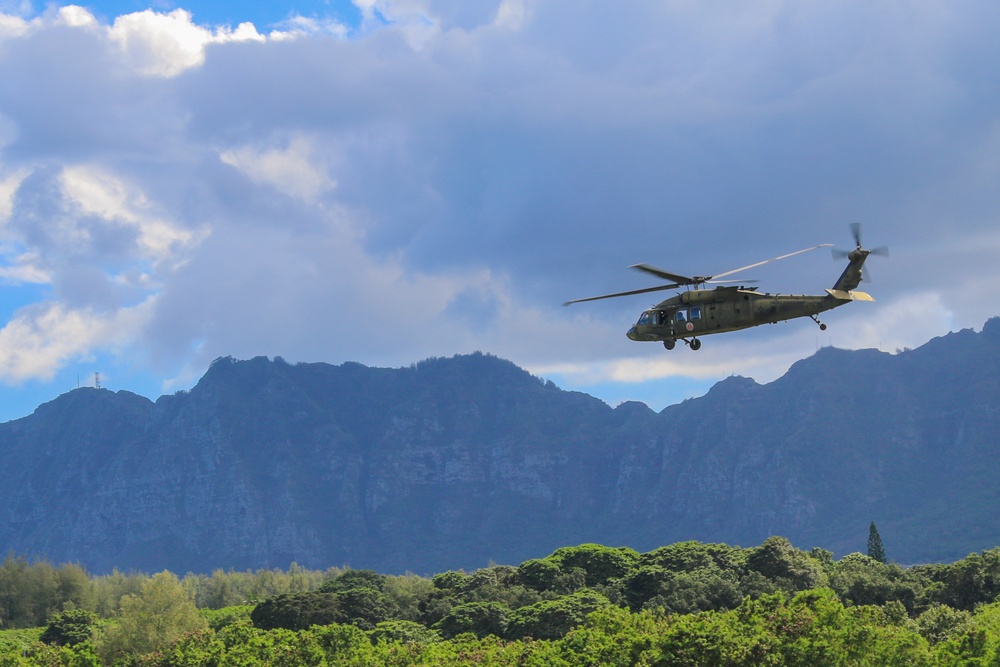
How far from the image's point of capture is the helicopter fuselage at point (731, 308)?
90.8m

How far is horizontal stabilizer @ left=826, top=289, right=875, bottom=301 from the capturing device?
89.9 metres

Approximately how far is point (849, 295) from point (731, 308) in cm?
777

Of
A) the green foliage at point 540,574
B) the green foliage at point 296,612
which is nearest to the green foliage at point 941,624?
the green foliage at point 540,574

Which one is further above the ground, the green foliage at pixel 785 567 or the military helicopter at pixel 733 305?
the military helicopter at pixel 733 305

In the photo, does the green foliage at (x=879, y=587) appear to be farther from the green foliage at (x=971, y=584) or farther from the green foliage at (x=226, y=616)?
A: the green foliage at (x=226, y=616)

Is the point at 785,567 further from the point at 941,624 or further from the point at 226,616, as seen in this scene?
the point at 226,616

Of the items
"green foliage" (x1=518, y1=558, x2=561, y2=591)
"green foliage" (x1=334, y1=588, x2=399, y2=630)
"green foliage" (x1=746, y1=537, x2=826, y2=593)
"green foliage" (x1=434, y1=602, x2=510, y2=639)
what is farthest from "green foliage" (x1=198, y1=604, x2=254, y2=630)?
"green foliage" (x1=746, y1=537, x2=826, y2=593)

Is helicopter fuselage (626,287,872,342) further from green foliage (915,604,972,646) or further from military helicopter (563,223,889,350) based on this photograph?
green foliage (915,604,972,646)

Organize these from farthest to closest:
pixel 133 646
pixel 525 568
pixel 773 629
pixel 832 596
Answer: pixel 525 568, pixel 133 646, pixel 832 596, pixel 773 629

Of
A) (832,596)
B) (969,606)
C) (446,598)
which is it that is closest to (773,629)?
(832,596)

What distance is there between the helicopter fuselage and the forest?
79.3 ft

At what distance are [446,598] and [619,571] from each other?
999 inches

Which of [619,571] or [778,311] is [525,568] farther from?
[778,311]

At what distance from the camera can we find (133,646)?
6097 inches
